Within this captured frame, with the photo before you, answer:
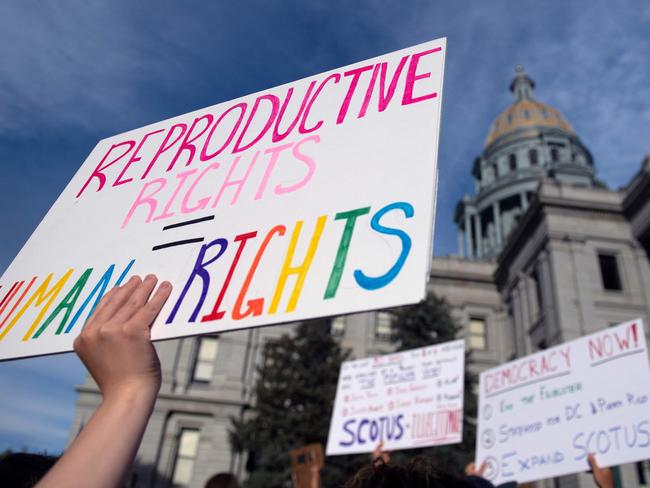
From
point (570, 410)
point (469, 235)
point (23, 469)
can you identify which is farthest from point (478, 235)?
point (23, 469)

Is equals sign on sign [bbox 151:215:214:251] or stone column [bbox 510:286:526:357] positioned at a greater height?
stone column [bbox 510:286:526:357]

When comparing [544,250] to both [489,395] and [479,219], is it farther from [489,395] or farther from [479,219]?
[479,219]

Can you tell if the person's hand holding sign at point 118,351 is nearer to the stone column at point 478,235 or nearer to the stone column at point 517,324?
the stone column at point 517,324

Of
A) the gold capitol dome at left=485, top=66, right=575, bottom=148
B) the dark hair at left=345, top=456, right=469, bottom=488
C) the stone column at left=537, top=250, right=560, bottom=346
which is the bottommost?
the dark hair at left=345, top=456, right=469, bottom=488

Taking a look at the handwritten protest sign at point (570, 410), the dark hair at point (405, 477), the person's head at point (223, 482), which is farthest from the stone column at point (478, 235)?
the dark hair at point (405, 477)

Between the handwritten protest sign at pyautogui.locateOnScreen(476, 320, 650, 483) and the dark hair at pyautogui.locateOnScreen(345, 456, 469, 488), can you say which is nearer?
the dark hair at pyautogui.locateOnScreen(345, 456, 469, 488)

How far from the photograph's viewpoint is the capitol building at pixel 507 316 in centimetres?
2119

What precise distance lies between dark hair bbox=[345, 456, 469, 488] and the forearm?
2.10 feet

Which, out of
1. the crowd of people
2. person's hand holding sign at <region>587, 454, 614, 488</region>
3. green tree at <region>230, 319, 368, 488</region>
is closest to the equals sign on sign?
the crowd of people

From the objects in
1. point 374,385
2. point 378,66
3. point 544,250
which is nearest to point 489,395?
point 374,385

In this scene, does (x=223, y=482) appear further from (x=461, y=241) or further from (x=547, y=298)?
(x=461, y=241)

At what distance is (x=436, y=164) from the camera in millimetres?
1825

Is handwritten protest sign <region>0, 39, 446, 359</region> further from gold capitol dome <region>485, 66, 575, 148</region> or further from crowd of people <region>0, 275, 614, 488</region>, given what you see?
gold capitol dome <region>485, 66, 575, 148</region>

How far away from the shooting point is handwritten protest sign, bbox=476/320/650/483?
4.75m
